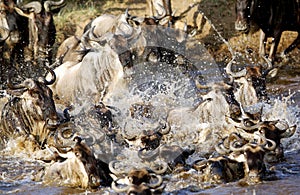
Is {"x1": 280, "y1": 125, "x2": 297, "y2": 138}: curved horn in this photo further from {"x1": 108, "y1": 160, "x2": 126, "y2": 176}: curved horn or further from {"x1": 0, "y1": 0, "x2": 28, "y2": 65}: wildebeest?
{"x1": 0, "y1": 0, "x2": 28, "y2": 65}: wildebeest

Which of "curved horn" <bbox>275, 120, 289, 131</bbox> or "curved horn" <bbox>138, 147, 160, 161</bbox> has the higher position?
"curved horn" <bbox>138, 147, 160, 161</bbox>

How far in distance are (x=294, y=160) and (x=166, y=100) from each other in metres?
2.76

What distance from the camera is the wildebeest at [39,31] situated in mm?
13742

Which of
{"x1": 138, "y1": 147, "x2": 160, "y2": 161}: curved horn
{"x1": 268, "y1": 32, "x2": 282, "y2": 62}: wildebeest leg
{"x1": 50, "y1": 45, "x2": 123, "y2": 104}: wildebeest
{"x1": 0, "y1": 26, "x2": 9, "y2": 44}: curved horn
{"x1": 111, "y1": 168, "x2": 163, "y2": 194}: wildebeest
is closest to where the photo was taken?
{"x1": 111, "y1": 168, "x2": 163, "y2": 194}: wildebeest

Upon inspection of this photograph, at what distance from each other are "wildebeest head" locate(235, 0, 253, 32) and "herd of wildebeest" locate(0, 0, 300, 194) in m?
0.02

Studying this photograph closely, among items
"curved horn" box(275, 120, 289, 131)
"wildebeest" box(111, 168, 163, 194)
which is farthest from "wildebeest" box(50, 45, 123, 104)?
"wildebeest" box(111, 168, 163, 194)

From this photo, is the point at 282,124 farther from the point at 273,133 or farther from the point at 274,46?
the point at 274,46

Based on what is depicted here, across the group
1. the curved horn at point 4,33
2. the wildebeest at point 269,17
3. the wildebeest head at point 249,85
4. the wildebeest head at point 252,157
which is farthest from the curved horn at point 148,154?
the wildebeest at point 269,17

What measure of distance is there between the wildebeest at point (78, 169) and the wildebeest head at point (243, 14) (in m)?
6.94

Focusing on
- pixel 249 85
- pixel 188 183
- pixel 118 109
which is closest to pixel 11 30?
pixel 118 109

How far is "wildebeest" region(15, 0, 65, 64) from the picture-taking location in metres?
13.7

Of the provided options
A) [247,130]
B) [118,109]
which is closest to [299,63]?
[118,109]

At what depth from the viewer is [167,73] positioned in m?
12.4

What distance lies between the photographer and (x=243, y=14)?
14.0 meters
